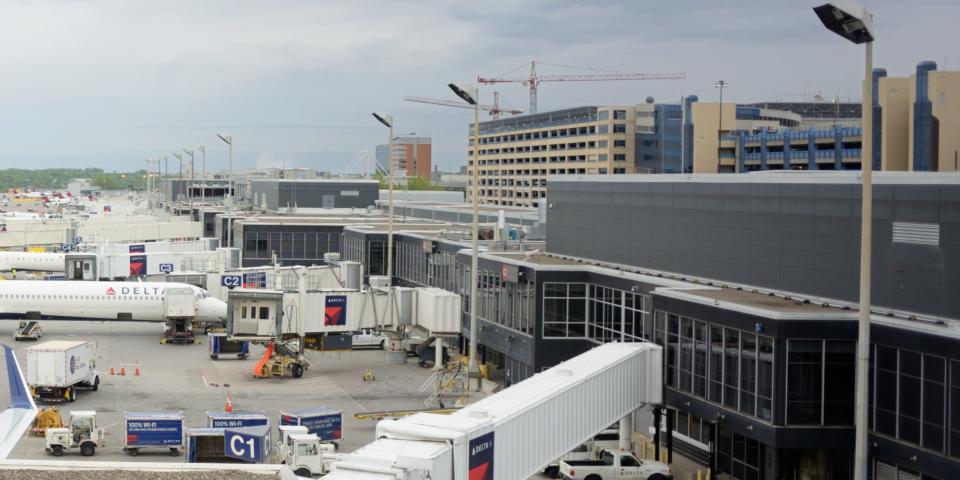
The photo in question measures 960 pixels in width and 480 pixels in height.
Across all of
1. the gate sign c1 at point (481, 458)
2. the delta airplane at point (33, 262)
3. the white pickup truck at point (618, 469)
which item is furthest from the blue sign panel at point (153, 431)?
the delta airplane at point (33, 262)

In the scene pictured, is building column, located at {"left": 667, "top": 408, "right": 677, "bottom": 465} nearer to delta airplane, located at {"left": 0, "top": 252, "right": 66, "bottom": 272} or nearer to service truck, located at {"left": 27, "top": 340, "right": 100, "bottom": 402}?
service truck, located at {"left": 27, "top": 340, "right": 100, "bottom": 402}

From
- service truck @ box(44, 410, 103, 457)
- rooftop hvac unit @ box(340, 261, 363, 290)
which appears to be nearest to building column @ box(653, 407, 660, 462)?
service truck @ box(44, 410, 103, 457)

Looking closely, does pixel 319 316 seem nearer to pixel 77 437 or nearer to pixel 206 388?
pixel 206 388

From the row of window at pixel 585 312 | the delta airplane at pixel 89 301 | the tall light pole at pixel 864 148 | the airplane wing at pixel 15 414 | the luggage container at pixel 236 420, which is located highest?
the tall light pole at pixel 864 148

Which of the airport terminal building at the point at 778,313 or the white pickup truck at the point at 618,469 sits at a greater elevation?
the airport terminal building at the point at 778,313

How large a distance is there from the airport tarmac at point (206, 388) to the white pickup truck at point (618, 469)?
13.1 m

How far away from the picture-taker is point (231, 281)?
364 ft

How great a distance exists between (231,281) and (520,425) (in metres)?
76.3

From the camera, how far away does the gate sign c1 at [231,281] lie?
4353 inches

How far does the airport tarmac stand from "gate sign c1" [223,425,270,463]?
439 cm

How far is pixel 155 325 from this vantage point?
4397 inches

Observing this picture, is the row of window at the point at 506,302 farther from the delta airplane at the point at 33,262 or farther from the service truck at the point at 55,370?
the delta airplane at the point at 33,262

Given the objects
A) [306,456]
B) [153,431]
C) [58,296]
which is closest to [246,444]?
[306,456]

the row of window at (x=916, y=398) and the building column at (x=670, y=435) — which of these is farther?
the building column at (x=670, y=435)
